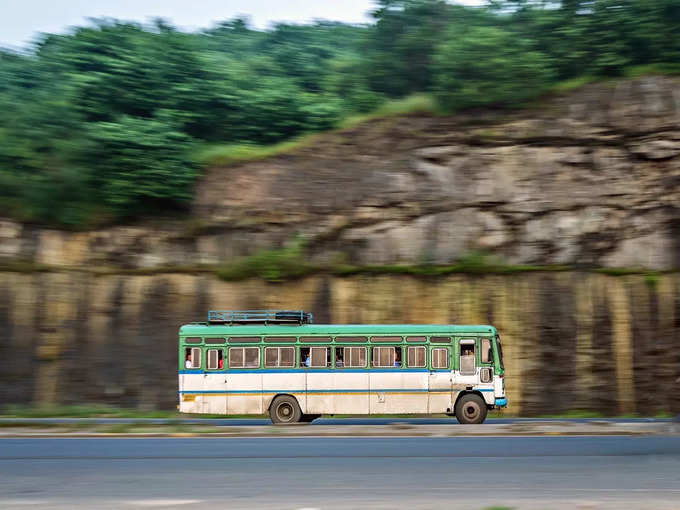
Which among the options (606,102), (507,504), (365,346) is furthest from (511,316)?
(507,504)

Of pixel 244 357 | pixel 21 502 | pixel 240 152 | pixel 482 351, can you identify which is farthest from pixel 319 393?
pixel 240 152

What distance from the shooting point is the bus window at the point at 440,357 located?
22067mm

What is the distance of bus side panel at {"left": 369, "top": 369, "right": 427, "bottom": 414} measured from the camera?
71.9 feet

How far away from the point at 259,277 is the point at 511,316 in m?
11.0

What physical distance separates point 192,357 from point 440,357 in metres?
7.88

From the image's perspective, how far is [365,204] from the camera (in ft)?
109

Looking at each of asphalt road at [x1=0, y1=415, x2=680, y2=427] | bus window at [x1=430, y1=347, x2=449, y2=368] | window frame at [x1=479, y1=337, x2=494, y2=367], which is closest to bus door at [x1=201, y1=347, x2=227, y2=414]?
asphalt road at [x1=0, y1=415, x2=680, y2=427]

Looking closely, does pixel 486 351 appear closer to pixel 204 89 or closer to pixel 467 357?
pixel 467 357

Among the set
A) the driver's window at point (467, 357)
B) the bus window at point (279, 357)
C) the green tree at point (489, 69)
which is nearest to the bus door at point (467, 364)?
the driver's window at point (467, 357)

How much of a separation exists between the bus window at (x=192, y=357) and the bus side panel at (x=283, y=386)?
2186 millimetres

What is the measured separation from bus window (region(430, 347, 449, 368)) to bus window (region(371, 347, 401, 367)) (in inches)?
42.9

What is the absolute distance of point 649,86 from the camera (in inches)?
1304

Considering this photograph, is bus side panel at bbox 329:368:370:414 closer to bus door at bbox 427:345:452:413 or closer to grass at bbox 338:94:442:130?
bus door at bbox 427:345:452:413

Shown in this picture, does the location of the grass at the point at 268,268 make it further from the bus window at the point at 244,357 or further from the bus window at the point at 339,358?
the bus window at the point at 339,358
